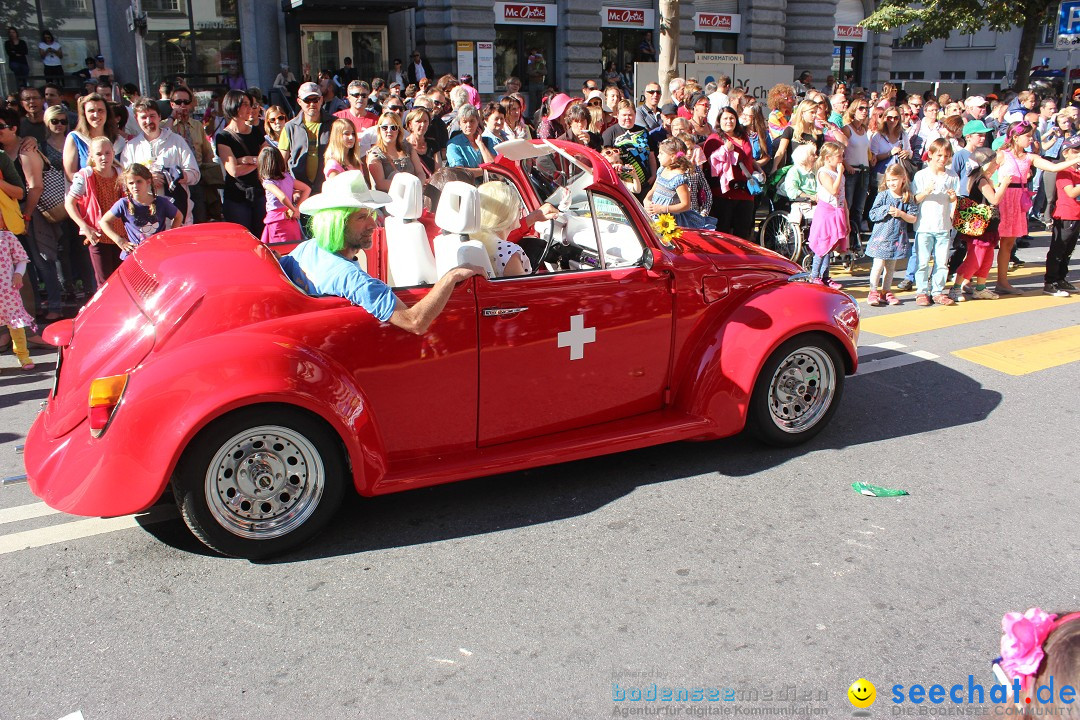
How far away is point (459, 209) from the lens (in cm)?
432

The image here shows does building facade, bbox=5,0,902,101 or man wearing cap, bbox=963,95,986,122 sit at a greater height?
building facade, bbox=5,0,902,101

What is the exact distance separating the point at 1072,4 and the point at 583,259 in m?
14.2

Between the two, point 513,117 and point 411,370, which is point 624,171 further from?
point 411,370

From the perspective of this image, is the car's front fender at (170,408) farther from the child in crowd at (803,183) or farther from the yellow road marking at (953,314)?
the child in crowd at (803,183)

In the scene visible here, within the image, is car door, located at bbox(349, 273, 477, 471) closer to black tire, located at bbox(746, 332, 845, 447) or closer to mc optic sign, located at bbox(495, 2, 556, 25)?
black tire, located at bbox(746, 332, 845, 447)

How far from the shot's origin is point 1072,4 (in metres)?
15.1

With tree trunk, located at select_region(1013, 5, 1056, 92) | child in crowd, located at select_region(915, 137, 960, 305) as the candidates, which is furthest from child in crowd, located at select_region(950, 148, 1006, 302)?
tree trunk, located at select_region(1013, 5, 1056, 92)

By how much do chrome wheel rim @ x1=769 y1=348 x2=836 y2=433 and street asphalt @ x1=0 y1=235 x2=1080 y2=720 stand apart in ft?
0.63

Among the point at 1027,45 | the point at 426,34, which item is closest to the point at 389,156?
the point at 426,34

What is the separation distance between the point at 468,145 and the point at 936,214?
4.49 m

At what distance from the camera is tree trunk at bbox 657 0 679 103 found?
14.2m

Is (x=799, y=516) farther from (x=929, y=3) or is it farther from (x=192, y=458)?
(x=929, y=3)

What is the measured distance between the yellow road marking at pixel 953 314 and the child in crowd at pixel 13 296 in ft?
21.7

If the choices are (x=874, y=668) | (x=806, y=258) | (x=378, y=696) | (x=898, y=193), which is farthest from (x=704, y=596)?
(x=806, y=258)
